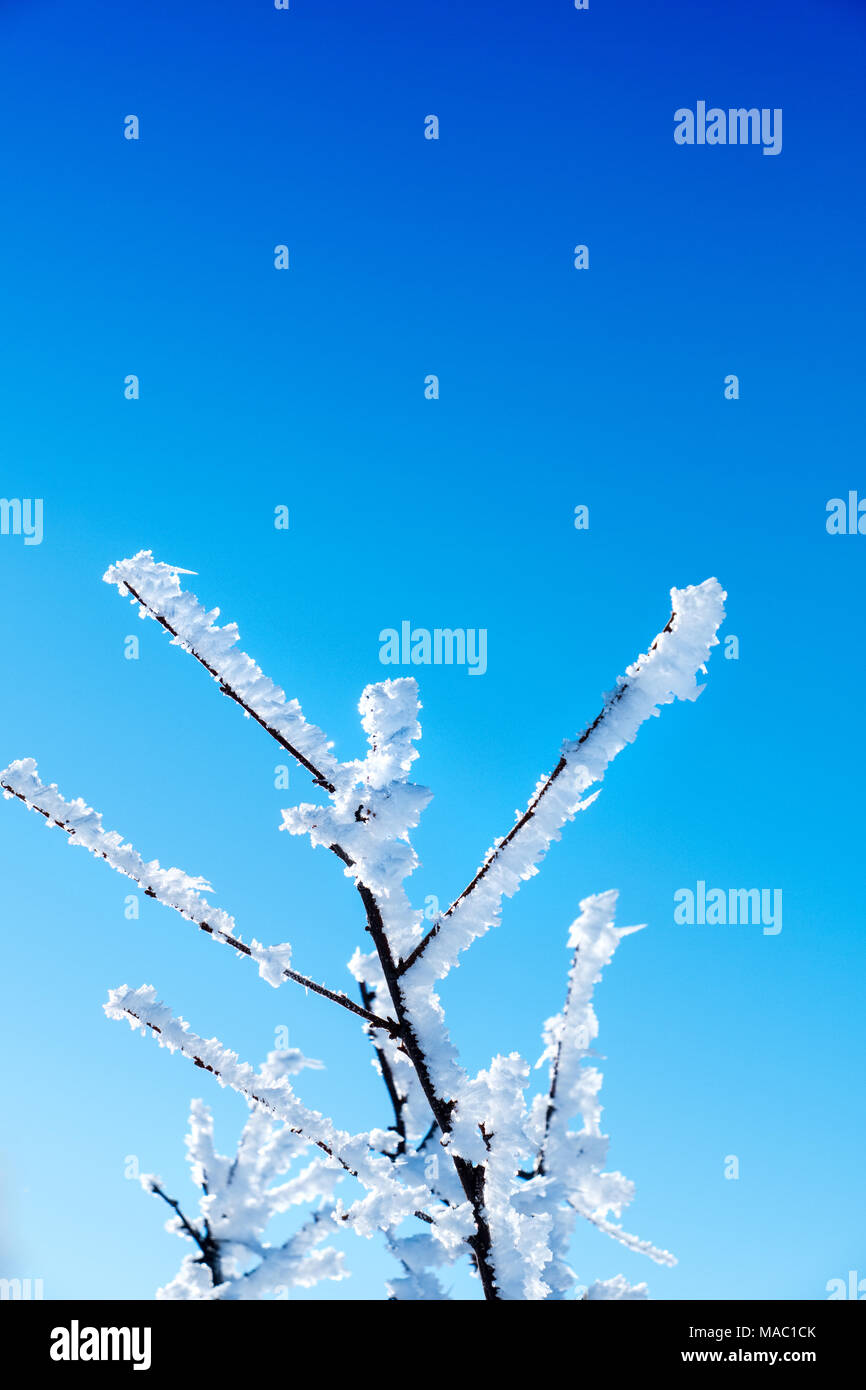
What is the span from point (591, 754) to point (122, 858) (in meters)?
1.21

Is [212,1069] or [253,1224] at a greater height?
[212,1069]

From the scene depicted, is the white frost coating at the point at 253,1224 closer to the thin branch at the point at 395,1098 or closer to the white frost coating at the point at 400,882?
the thin branch at the point at 395,1098

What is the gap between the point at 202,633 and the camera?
168 centimetres

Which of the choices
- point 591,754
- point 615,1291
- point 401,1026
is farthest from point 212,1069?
point 615,1291

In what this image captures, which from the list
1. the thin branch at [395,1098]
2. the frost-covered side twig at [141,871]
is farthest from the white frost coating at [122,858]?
the thin branch at [395,1098]

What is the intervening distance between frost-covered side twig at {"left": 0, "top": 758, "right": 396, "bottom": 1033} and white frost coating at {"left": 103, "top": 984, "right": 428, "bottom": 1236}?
34 centimetres

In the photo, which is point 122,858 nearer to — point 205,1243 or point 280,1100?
point 280,1100

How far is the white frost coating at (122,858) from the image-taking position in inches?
71.2

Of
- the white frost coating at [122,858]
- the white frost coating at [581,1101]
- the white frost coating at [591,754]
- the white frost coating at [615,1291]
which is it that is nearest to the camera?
the white frost coating at [591,754]

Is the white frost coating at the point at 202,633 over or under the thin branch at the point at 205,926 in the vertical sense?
over

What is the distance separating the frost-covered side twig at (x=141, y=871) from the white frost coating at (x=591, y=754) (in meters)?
0.33

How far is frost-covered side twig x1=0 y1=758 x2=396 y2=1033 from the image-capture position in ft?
5.94

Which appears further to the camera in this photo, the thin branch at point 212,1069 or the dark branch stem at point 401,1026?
the thin branch at point 212,1069
